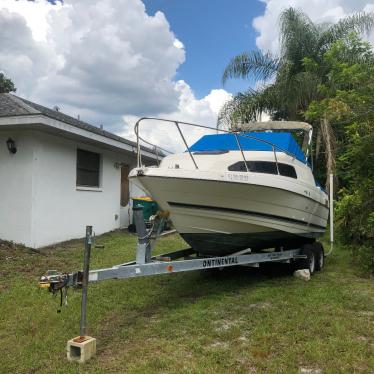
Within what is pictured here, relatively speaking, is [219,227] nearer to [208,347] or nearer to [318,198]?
[208,347]

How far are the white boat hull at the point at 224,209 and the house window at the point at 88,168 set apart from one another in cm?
617

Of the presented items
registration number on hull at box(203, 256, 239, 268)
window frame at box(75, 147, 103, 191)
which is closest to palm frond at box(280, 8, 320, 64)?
window frame at box(75, 147, 103, 191)

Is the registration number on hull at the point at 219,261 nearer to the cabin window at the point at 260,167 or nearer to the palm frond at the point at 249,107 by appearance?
the cabin window at the point at 260,167

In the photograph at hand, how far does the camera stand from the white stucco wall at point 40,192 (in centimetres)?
971

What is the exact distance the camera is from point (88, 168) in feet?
40.5

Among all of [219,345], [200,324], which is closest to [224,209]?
[200,324]

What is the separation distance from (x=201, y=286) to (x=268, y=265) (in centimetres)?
228

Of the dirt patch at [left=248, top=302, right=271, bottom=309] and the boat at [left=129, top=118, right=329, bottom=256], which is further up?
the boat at [left=129, top=118, right=329, bottom=256]

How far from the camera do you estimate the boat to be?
5773mm

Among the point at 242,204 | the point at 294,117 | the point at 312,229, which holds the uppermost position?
the point at 294,117

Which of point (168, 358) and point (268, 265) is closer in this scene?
point (168, 358)

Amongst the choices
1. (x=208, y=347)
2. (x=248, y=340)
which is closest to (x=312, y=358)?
(x=248, y=340)

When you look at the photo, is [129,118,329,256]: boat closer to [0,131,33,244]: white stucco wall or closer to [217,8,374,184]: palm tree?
[0,131,33,244]: white stucco wall

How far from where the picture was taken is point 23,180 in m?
9.73
